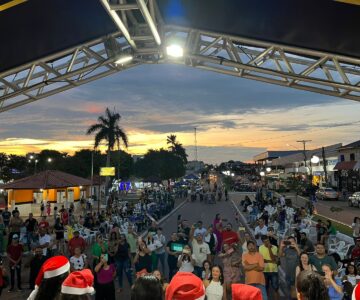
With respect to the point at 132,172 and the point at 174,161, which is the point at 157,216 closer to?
the point at 174,161

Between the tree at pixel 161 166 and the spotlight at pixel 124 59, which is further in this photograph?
the tree at pixel 161 166

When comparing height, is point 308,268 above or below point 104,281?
above

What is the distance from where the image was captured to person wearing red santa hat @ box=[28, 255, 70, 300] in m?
2.93

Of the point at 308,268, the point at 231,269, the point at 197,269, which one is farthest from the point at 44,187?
the point at 308,268

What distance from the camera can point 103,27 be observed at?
842cm

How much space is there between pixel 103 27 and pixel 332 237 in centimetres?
1033

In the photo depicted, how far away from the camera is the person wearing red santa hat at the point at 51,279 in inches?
115

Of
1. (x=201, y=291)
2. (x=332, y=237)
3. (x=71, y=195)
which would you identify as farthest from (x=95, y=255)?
(x=71, y=195)

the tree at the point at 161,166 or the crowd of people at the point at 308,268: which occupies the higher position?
the tree at the point at 161,166

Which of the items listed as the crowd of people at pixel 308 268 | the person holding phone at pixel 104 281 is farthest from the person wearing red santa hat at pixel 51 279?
the person holding phone at pixel 104 281

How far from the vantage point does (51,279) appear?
301 cm

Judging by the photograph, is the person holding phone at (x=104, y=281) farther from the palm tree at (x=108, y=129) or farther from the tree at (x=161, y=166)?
the tree at (x=161, y=166)

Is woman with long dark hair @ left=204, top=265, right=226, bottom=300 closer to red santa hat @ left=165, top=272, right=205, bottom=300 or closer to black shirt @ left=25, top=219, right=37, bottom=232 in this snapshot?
red santa hat @ left=165, top=272, right=205, bottom=300

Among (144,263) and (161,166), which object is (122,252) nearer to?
(144,263)
